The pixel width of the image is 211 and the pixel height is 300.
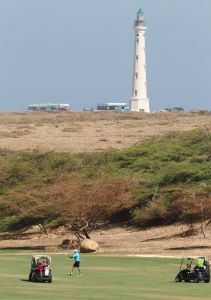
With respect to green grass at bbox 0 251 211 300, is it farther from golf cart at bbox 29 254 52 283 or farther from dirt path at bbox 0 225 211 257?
dirt path at bbox 0 225 211 257

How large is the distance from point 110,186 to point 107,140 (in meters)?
38.2

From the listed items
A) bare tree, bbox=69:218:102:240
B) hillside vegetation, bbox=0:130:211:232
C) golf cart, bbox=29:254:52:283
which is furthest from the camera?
hillside vegetation, bbox=0:130:211:232

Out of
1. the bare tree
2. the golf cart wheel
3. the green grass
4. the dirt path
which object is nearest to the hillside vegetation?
the bare tree

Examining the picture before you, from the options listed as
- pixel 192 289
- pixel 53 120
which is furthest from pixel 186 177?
pixel 53 120

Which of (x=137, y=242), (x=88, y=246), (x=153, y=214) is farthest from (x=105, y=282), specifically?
(x=153, y=214)

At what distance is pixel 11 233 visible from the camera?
70.7m

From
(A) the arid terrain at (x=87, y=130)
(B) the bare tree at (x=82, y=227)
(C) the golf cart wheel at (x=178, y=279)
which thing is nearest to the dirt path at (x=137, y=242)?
(B) the bare tree at (x=82, y=227)

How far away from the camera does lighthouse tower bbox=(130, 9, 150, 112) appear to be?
15700cm

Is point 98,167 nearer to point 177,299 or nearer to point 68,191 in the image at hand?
point 68,191

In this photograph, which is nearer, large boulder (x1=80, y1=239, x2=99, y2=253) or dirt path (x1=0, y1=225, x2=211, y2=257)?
large boulder (x1=80, y1=239, x2=99, y2=253)

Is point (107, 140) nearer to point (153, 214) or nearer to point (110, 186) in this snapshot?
point (153, 214)

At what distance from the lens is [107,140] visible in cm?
10544

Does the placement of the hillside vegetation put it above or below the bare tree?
above

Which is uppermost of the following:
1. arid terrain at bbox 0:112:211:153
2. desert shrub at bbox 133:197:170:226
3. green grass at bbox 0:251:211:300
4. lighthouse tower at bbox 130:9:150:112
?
lighthouse tower at bbox 130:9:150:112
